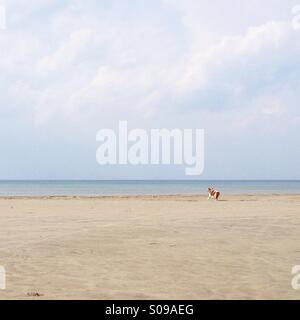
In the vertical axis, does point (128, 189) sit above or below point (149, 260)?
above

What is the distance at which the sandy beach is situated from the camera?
9.49 meters

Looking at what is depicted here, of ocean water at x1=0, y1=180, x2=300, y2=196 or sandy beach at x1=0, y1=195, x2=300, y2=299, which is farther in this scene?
ocean water at x1=0, y1=180, x2=300, y2=196

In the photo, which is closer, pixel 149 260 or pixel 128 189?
pixel 149 260

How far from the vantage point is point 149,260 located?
488 inches

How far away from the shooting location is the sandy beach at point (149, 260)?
9492 millimetres

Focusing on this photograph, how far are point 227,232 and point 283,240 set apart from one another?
94.4 inches

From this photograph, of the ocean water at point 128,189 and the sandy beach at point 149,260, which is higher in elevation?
the ocean water at point 128,189

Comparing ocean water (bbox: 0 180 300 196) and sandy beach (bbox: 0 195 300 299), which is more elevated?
ocean water (bbox: 0 180 300 196)

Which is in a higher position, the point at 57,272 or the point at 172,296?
the point at 57,272

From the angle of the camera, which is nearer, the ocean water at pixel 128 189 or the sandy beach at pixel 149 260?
the sandy beach at pixel 149 260

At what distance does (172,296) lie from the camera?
9.09 m
